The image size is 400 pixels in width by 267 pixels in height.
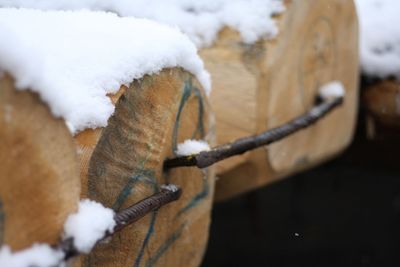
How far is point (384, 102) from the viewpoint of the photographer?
6.40 feet

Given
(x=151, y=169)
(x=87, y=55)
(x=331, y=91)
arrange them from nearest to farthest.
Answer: (x=87, y=55) < (x=151, y=169) < (x=331, y=91)

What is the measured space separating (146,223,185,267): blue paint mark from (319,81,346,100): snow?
73 centimetres

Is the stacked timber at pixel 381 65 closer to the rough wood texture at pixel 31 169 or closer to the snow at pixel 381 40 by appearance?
the snow at pixel 381 40

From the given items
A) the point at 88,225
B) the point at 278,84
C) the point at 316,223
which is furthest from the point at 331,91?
the point at 88,225

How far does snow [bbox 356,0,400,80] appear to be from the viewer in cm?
191

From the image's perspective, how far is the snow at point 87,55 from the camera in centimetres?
64

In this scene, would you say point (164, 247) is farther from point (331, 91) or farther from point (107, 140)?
point (331, 91)

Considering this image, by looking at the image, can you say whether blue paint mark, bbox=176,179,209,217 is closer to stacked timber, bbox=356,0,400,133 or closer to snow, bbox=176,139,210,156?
snow, bbox=176,139,210,156

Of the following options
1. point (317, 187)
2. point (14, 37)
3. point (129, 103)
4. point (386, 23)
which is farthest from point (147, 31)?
point (317, 187)

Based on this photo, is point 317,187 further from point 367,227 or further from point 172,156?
point 172,156

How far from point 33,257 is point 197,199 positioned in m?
0.53

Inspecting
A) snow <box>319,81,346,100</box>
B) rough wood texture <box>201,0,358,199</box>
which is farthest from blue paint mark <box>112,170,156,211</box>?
snow <box>319,81,346,100</box>

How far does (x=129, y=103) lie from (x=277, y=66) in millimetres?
649

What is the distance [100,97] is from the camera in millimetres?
818
